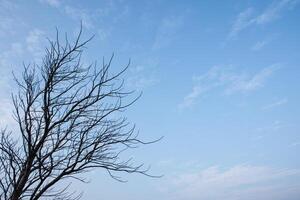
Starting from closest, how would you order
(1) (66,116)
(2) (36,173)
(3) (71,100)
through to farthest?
(2) (36,173), (1) (66,116), (3) (71,100)

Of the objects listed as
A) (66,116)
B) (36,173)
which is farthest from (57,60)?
(36,173)

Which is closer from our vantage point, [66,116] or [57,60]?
[66,116]

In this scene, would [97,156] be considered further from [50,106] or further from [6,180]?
[6,180]

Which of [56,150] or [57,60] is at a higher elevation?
[57,60]

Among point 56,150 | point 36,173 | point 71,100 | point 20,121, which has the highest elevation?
point 71,100

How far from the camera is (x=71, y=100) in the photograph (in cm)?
542

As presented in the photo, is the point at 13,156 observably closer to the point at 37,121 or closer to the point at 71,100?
the point at 37,121

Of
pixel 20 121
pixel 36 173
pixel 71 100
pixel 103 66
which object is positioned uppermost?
pixel 103 66

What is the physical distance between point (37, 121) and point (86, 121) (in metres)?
0.76

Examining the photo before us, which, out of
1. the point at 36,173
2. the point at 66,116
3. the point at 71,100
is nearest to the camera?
the point at 36,173

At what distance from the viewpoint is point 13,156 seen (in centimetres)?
498

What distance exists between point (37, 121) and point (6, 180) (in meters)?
1.00

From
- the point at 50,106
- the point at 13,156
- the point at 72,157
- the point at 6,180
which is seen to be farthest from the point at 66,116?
the point at 6,180

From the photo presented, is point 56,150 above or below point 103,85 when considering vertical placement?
below
